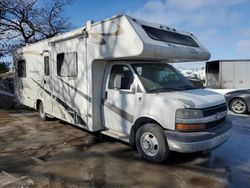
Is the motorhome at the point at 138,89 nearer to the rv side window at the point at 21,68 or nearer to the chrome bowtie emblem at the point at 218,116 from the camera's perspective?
the chrome bowtie emblem at the point at 218,116

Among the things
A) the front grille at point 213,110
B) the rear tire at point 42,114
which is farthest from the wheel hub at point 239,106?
the rear tire at point 42,114

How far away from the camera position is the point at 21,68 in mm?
11094

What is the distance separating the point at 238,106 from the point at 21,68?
8.67 m

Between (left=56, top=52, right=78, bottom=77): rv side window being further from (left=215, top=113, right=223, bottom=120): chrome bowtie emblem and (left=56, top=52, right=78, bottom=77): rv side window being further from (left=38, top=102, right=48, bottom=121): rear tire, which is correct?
(left=215, top=113, right=223, bottom=120): chrome bowtie emblem

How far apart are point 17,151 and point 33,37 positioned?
14343mm

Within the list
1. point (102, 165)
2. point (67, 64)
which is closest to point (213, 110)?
point (102, 165)

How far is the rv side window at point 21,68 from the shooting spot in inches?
427

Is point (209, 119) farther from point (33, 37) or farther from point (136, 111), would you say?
point (33, 37)

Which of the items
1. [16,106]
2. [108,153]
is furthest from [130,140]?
[16,106]

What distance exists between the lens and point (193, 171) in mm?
5238

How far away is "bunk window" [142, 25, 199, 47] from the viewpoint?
6051mm

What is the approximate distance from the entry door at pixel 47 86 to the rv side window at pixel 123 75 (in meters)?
2.89

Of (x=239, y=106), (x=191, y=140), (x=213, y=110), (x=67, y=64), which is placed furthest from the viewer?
(x=239, y=106)

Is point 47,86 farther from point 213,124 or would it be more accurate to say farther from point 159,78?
point 213,124
